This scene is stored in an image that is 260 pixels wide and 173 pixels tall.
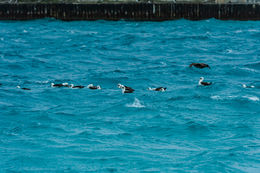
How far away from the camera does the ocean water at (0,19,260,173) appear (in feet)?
32.5

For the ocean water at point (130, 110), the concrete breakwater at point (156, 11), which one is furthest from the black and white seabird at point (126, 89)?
the concrete breakwater at point (156, 11)

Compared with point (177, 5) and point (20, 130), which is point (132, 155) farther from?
point (177, 5)

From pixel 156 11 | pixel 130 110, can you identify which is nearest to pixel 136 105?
pixel 130 110

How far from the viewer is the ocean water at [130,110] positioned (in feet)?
32.5

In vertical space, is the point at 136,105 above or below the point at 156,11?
below

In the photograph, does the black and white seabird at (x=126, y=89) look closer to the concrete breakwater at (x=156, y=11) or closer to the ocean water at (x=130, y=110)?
the ocean water at (x=130, y=110)

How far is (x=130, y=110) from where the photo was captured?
45.5ft

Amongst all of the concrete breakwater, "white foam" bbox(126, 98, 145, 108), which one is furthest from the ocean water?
the concrete breakwater

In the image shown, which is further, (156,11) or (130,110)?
(156,11)

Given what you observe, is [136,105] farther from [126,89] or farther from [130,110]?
[126,89]

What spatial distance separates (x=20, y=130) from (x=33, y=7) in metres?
36.6

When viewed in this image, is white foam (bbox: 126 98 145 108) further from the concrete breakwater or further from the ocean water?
the concrete breakwater

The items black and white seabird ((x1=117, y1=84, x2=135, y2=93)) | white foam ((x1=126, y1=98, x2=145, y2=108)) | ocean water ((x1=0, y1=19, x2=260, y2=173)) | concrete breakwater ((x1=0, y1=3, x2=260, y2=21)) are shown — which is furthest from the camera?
concrete breakwater ((x1=0, y1=3, x2=260, y2=21))

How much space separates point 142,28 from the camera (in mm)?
40531
